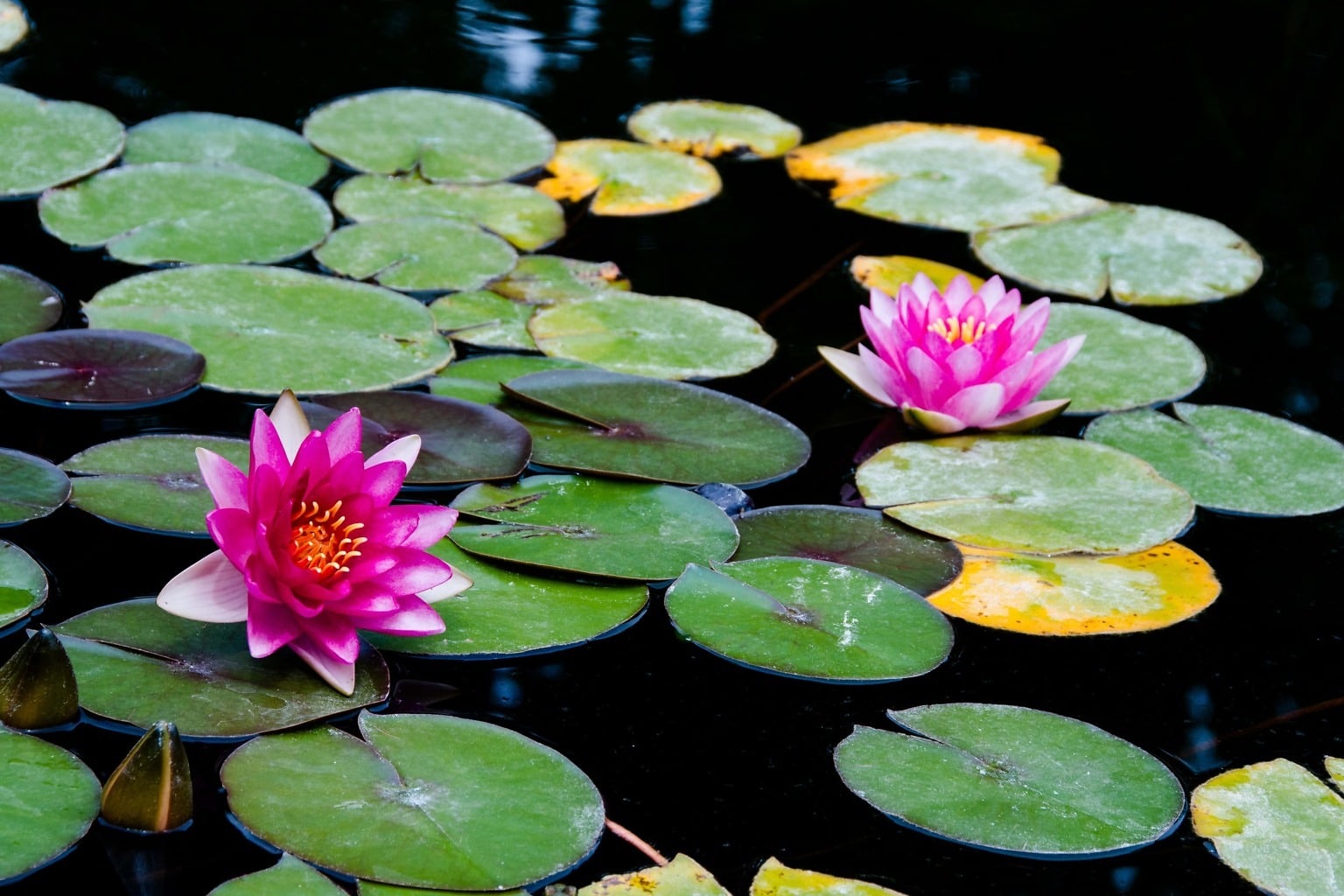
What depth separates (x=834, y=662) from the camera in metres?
2.15

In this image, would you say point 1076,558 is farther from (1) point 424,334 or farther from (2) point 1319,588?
(1) point 424,334

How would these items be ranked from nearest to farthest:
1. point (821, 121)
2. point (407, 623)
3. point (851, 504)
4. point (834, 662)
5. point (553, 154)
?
point (407, 623) < point (834, 662) < point (851, 504) < point (553, 154) < point (821, 121)

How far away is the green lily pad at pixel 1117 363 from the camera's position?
10.2 ft

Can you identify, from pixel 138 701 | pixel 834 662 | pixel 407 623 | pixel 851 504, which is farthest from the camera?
pixel 851 504

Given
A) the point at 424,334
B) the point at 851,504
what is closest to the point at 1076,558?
the point at 851,504

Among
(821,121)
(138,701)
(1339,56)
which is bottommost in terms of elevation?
(138,701)

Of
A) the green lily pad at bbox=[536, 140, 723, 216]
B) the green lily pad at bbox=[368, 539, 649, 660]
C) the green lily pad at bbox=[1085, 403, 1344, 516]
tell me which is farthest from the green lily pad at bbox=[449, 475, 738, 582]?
the green lily pad at bbox=[536, 140, 723, 216]

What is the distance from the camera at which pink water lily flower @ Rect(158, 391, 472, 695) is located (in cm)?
192

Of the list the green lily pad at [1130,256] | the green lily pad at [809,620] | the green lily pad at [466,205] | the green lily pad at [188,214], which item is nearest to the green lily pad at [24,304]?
the green lily pad at [188,214]

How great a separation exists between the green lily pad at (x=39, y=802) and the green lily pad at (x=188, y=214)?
175 centimetres

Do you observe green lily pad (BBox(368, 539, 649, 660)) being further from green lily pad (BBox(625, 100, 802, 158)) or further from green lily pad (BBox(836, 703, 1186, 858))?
green lily pad (BBox(625, 100, 802, 158))

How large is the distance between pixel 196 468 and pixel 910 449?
144cm

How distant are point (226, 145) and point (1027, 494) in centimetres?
251

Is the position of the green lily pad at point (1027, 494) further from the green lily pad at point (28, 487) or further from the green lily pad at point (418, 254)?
the green lily pad at point (28, 487)
